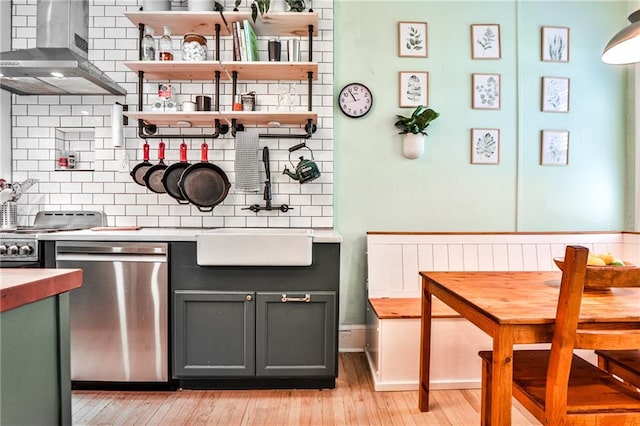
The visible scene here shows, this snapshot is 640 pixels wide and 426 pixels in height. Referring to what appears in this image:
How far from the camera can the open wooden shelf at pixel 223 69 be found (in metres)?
2.58

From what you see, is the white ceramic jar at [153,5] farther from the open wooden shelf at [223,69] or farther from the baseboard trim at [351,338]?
the baseboard trim at [351,338]

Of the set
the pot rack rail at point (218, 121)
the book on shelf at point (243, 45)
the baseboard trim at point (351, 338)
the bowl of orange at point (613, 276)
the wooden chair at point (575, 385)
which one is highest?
the book on shelf at point (243, 45)

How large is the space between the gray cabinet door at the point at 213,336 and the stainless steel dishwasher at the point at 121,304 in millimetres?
104

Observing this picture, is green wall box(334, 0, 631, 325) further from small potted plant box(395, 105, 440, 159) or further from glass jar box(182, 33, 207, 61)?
glass jar box(182, 33, 207, 61)

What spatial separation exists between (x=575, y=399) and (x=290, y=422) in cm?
133

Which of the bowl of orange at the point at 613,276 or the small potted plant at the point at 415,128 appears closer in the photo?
the bowl of orange at the point at 613,276

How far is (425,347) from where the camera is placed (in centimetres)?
201

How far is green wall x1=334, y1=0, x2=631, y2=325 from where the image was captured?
298 centimetres

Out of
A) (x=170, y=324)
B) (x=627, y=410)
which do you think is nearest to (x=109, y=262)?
(x=170, y=324)

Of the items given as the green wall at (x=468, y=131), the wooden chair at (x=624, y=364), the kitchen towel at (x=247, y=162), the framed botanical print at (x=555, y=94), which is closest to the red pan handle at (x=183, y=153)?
the kitchen towel at (x=247, y=162)

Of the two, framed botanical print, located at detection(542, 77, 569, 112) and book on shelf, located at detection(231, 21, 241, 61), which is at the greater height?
book on shelf, located at detection(231, 21, 241, 61)

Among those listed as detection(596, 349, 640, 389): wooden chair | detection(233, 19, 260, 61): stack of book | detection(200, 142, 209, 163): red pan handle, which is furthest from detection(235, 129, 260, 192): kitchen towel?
detection(596, 349, 640, 389): wooden chair

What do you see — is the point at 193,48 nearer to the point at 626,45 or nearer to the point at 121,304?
the point at 121,304

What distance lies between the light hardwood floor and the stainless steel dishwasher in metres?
0.22
